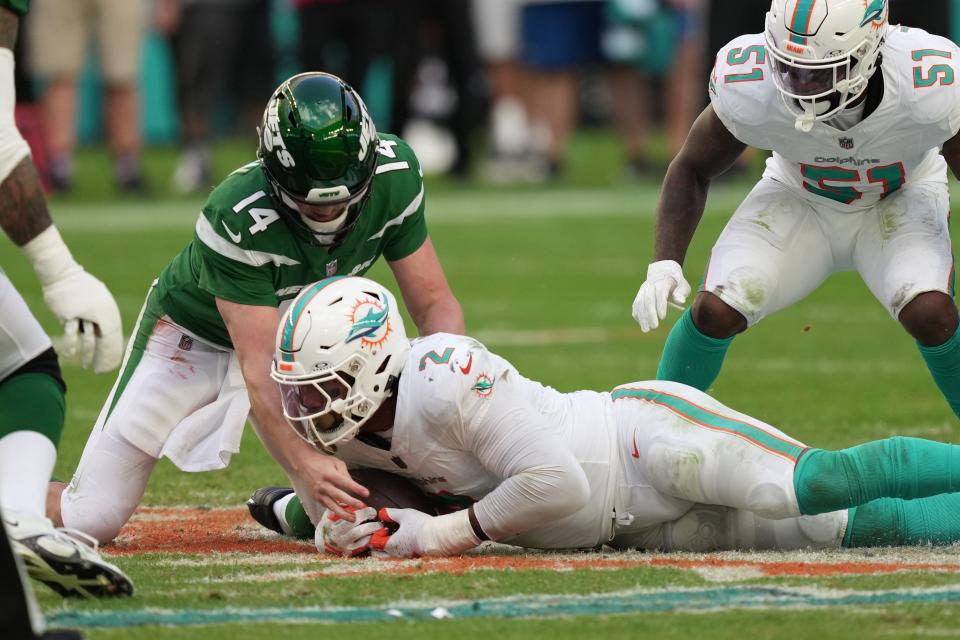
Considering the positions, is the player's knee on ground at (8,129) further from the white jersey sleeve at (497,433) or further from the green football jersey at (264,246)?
the white jersey sleeve at (497,433)

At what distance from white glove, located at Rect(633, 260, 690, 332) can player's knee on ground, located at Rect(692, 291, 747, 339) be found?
7 centimetres

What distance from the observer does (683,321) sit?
5.22 m

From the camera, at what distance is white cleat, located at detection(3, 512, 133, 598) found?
3.68 m

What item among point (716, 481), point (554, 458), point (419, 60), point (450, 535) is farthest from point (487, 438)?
point (419, 60)

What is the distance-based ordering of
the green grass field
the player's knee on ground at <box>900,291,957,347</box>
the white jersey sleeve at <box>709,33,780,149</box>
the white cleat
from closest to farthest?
the green grass field
the white cleat
the player's knee on ground at <box>900,291,957,347</box>
the white jersey sleeve at <box>709,33,780,149</box>

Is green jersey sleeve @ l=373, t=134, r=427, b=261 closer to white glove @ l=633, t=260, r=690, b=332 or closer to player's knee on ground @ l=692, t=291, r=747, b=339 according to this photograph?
white glove @ l=633, t=260, r=690, b=332

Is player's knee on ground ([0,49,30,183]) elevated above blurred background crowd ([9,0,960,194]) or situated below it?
above

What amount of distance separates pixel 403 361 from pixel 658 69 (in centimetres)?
1040

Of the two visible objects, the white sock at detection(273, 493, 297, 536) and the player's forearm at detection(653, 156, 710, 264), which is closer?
the white sock at detection(273, 493, 297, 536)

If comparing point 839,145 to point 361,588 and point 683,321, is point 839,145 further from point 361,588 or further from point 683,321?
point 361,588

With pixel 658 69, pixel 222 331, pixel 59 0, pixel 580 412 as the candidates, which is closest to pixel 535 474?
pixel 580 412

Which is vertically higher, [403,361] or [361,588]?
[403,361]

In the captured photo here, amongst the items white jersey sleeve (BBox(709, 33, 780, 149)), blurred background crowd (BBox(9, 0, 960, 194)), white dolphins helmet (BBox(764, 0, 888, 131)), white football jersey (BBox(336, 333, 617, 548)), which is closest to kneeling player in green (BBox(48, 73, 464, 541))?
white football jersey (BBox(336, 333, 617, 548))

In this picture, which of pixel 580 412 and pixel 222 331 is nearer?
pixel 580 412
